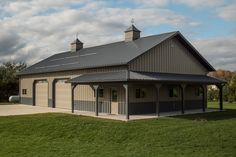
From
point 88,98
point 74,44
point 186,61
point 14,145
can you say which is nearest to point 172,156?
point 14,145

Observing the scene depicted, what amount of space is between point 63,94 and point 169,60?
1012 centimetres

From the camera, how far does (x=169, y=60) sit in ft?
88.2

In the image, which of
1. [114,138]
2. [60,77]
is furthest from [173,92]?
[114,138]

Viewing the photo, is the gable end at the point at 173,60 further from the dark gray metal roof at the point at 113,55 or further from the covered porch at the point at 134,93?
the covered porch at the point at 134,93

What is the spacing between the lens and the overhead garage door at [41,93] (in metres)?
33.8

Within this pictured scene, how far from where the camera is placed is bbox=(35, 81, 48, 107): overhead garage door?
3378 centimetres

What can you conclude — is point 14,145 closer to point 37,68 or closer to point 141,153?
point 141,153

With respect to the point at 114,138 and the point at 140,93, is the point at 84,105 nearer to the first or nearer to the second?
the point at 140,93

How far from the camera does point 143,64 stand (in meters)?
24.5

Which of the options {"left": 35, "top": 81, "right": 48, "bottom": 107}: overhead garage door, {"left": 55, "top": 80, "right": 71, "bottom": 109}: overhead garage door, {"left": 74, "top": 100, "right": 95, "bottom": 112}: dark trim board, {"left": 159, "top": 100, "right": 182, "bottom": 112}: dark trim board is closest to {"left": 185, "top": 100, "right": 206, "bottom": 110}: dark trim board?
{"left": 159, "top": 100, "right": 182, "bottom": 112}: dark trim board

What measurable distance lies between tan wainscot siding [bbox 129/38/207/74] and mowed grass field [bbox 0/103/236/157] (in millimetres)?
6086

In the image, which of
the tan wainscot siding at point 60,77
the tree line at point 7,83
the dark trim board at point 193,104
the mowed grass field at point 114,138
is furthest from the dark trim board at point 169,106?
the tree line at point 7,83

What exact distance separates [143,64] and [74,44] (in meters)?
14.3

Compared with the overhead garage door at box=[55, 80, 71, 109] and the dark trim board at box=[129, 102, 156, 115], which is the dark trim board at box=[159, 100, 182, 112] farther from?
the overhead garage door at box=[55, 80, 71, 109]
